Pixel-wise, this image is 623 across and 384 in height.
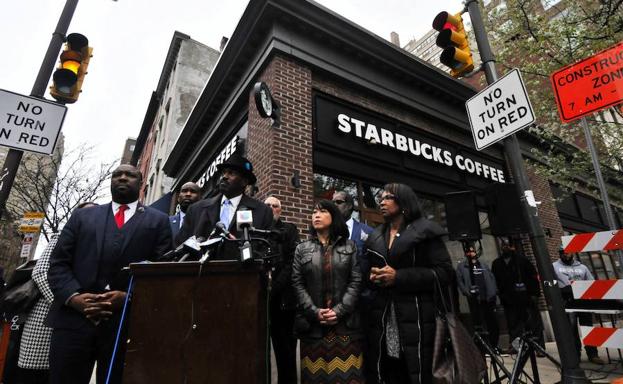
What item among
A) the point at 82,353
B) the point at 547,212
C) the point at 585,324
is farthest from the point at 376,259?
the point at 547,212

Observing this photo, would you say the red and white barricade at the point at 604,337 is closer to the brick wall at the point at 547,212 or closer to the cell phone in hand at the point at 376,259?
the cell phone in hand at the point at 376,259

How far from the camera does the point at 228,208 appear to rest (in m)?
3.43

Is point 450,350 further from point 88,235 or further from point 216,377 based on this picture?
point 88,235

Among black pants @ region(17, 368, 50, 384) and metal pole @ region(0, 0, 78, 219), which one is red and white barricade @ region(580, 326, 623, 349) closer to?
black pants @ region(17, 368, 50, 384)

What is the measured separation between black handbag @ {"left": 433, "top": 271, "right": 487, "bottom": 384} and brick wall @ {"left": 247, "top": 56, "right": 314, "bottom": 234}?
3550 millimetres

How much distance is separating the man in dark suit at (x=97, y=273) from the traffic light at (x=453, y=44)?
14.4ft

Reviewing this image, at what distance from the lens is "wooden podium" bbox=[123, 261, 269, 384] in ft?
6.05

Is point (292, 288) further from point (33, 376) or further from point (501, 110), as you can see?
point (501, 110)

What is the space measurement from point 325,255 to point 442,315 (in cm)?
111

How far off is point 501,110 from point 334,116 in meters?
3.94

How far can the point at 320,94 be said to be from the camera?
7469 mm

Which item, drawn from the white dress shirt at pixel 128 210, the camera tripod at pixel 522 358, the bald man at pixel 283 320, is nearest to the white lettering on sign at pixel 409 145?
the bald man at pixel 283 320

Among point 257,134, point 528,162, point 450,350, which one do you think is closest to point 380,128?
point 257,134

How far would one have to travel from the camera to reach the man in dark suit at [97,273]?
234 cm
